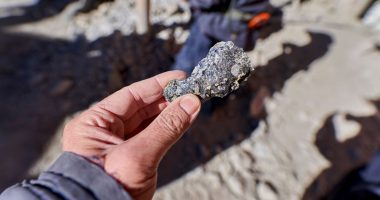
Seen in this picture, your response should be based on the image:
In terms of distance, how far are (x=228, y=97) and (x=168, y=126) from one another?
1.96 m

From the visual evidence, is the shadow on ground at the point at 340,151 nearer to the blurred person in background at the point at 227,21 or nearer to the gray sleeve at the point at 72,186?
the blurred person in background at the point at 227,21

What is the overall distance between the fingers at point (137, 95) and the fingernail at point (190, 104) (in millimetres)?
211

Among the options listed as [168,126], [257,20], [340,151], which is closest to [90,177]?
[168,126]

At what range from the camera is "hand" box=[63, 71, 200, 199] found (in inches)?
40.3

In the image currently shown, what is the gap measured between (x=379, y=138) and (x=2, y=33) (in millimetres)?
4068

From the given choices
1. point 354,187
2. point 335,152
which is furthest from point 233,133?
point 354,187

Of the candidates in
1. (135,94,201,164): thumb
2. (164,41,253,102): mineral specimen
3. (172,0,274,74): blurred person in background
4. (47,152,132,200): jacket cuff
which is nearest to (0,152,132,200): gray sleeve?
(47,152,132,200): jacket cuff

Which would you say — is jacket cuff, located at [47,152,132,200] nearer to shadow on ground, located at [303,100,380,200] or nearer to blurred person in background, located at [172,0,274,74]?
blurred person in background, located at [172,0,274,74]

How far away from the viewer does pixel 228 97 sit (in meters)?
3.04

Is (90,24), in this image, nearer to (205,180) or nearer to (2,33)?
(2,33)

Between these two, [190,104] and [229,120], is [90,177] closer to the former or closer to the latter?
[190,104]

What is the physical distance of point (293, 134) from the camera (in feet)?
9.64

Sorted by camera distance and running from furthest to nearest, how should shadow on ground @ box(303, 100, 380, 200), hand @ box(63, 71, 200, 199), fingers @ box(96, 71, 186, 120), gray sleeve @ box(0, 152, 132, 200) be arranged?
shadow on ground @ box(303, 100, 380, 200), fingers @ box(96, 71, 186, 120), hand @ box(63, 71, 200, 199), gray sleeve @ box(0, 152, 132, 200)

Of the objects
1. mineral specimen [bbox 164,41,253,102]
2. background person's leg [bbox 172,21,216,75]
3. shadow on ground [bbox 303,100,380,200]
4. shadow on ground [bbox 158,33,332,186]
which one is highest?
mineral specimen [bbox 164,41,253,102]
